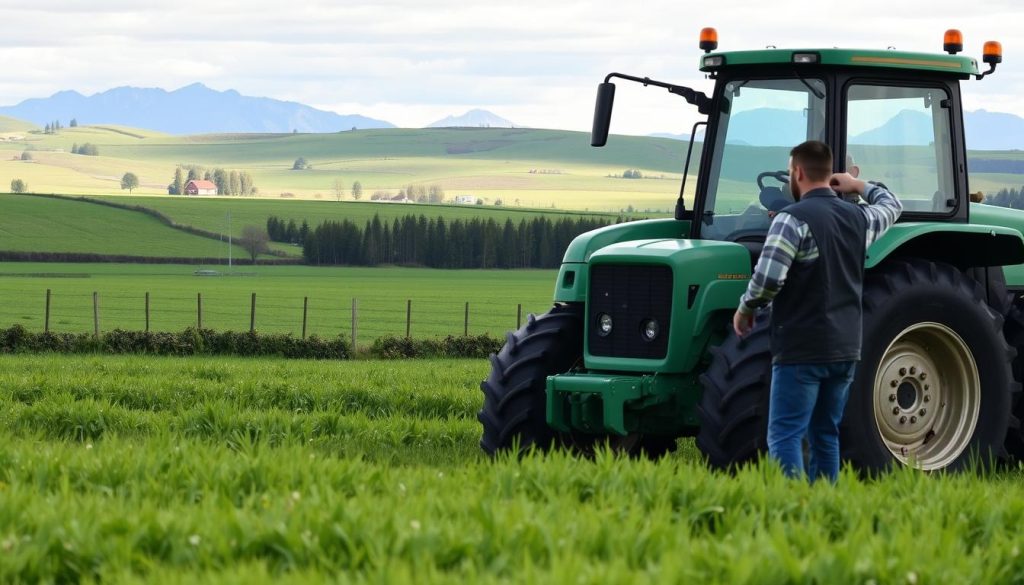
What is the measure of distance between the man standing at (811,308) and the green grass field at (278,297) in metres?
39.3

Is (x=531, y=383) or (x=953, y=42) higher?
(x=953, y=42)

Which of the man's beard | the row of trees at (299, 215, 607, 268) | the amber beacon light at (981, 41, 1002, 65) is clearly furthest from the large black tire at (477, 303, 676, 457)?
the row of trees at (299, 215, 607, 268)

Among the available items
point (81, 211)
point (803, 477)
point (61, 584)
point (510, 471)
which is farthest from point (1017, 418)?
point (81, 211)

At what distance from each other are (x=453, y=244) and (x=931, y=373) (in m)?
95.3

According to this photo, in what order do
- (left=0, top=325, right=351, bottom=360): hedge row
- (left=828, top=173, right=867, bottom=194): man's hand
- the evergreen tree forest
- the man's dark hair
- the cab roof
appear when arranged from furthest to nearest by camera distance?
the evergreen tree forest < (left=0, top=325, right=351, bottom=360): hedge row < the cab roof < (left=828, top=173, right=867, bottom=194): man's hand < the man's dark hair

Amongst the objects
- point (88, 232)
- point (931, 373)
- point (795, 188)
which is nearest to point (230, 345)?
point (931, 373)

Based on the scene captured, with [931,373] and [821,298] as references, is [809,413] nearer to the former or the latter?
[821,298]

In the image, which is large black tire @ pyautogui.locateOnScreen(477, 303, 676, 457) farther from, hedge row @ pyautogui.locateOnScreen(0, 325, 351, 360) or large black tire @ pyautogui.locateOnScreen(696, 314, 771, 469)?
hedge row @ pyautogui.locateOnScreen(0, 325, 351, 360)

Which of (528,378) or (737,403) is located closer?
(737,403)

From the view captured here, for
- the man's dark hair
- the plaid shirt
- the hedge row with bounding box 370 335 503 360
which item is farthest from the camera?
the hedge row with bounding box 370 335 503 360

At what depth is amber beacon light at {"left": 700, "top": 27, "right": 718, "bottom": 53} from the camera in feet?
33.0

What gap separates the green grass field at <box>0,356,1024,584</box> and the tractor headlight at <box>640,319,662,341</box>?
173cm

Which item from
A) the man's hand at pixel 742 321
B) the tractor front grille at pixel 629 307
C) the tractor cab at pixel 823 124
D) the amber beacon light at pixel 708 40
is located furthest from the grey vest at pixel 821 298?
the amber beacon light at pixel 708 40

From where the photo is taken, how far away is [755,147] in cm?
972
